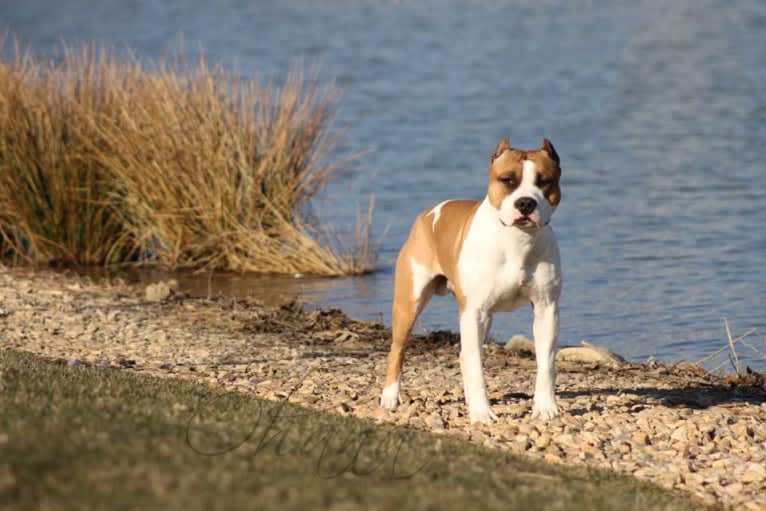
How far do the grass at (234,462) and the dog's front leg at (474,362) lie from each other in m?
0.67

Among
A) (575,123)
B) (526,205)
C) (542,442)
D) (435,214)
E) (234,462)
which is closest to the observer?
(234,462)

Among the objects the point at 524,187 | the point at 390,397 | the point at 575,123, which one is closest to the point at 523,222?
the point at 524,187

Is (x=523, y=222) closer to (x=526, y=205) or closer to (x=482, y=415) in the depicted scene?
(x=526, y=205)

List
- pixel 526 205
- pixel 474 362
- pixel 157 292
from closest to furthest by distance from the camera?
1. pixel 526 205
2. pixel 474 362
3. pixel 157 292

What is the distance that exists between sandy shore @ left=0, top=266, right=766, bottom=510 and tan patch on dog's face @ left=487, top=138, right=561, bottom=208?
1.38 metres

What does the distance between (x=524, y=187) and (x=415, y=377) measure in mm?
2833

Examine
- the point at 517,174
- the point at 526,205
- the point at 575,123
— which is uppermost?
the point at 575,123

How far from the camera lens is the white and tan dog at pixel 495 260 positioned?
24.7 ft

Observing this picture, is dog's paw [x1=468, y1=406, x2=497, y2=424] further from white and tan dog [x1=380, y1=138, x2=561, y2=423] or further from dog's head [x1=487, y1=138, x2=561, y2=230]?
dog's head [x1=487, y1=138, x2=561, y2=230]

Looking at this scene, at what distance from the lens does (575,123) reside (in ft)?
84.3

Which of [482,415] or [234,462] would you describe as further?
[482,415]

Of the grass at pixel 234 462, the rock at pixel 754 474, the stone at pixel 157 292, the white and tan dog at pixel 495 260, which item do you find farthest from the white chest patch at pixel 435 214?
the stone at pixel 157 292

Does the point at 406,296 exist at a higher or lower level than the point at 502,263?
lower

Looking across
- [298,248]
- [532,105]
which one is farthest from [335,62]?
[298,248]
